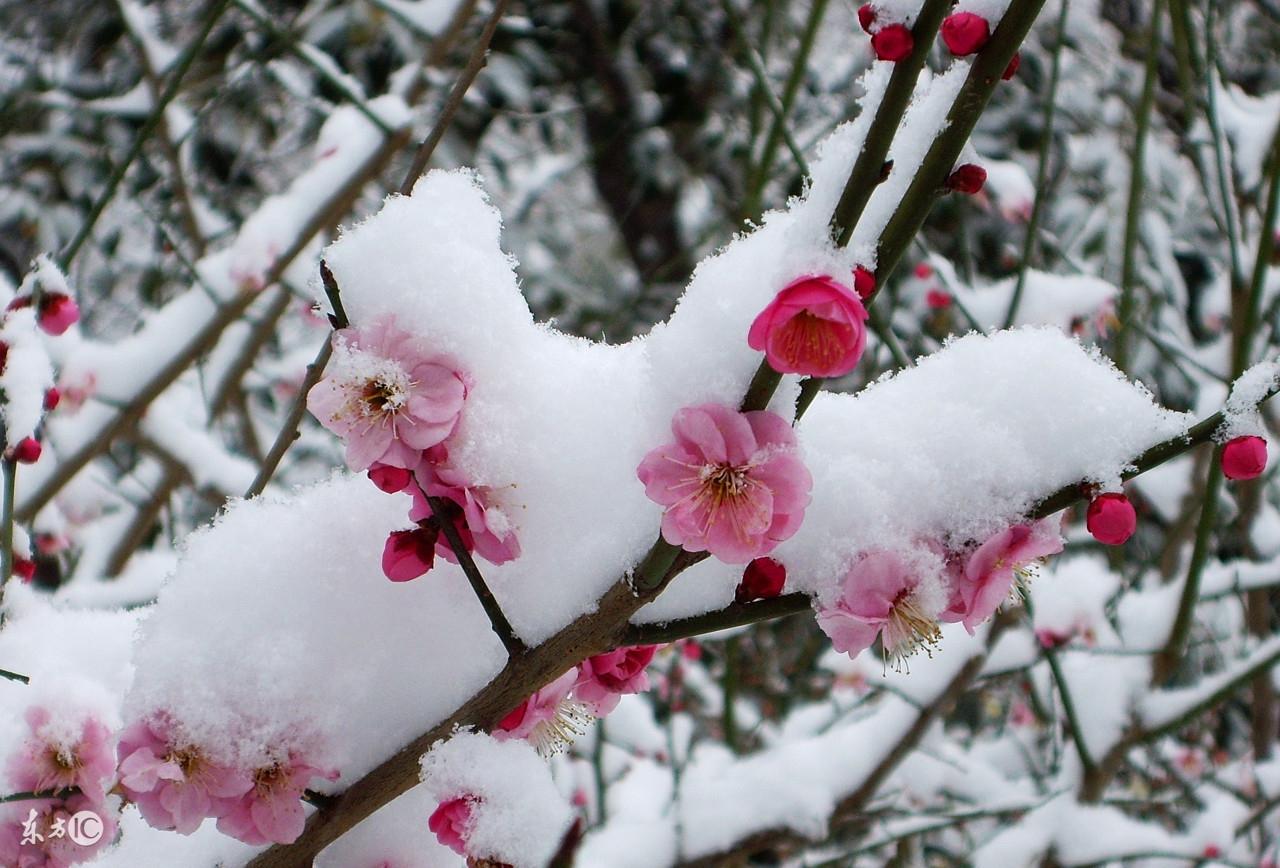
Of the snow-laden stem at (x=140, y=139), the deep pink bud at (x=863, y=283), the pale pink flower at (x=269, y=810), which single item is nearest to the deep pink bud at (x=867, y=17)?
the deep pink bud at (x=863, y=283)

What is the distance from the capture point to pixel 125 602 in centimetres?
177

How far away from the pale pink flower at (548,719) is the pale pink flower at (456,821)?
2.8 inches

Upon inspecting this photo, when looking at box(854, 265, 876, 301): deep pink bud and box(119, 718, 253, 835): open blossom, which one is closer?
box(854, 265, 876, 301): deep pink bud

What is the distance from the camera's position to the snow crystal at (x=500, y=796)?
70cm

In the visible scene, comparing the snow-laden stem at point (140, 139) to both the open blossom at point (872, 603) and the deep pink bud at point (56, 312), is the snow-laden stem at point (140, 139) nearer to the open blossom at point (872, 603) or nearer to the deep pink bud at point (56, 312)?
the deep pink bud at point (56, 312)

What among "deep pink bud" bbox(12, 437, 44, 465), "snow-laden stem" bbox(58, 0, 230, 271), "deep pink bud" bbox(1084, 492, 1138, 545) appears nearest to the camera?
"deep pink bud" bbox(1084, 492, 1138, 545)

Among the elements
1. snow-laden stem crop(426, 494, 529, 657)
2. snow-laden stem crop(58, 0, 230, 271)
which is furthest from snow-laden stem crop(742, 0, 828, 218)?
snow-laden stem crop(426, 494, 529, 657)

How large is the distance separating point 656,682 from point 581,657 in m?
3.06

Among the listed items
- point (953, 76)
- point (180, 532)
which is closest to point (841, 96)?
point (180, 532)

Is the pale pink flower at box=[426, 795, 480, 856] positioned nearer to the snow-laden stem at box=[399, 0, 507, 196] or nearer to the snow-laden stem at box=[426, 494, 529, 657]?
the snow-laden stem at box=[426, 494, 529, 657]

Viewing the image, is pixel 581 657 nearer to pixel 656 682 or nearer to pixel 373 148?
pixel 373 148

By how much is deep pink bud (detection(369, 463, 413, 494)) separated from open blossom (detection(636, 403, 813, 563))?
171mm

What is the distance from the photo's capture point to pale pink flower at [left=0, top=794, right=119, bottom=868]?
0.89 m

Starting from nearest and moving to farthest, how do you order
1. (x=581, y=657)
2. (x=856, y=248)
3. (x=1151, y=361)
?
(x=856, y=248)
(x=581, y=657)
(x=1151, y=361)
